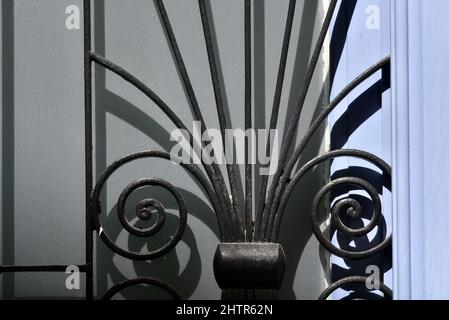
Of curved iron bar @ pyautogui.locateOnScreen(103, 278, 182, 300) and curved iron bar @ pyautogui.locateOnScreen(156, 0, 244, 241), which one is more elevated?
curved iron bar @ pyautogui.locateOnScreen(156, 0, 244, 241)

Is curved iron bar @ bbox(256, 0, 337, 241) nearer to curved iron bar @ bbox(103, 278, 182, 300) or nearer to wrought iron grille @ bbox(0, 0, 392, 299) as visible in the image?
wrought iron grille @ bbox(0, 0, 392, 299)

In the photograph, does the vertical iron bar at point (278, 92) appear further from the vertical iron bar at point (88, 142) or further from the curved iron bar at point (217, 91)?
the vertical iron bar at point (88, 142)

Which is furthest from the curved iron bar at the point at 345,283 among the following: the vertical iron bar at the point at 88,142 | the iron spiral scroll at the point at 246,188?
the vertical iron bar at the point at 88,142

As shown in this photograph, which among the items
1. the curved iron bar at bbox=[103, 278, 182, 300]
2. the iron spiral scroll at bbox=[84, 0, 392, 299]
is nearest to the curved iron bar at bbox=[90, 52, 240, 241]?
the iron spiral scroll at bbox=[84, 0, 392, 299]

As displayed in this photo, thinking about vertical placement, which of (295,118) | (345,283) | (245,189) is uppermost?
(295,118)

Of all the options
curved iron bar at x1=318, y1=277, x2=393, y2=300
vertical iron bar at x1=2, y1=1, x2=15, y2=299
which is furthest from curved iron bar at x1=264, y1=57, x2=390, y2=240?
vertical iron bar at x1=2, y1=1, x2=15, y2=299

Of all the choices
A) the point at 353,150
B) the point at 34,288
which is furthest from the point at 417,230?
the point at 34,288

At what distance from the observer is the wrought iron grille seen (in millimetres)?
1195

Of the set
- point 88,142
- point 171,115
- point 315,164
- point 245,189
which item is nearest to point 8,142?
point 88,142

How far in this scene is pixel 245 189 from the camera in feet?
4.01

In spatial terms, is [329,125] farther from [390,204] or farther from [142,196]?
[142,196]

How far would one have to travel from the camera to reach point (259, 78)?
1.29 m

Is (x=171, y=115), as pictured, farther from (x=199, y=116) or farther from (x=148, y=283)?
(x=148, y=283)
